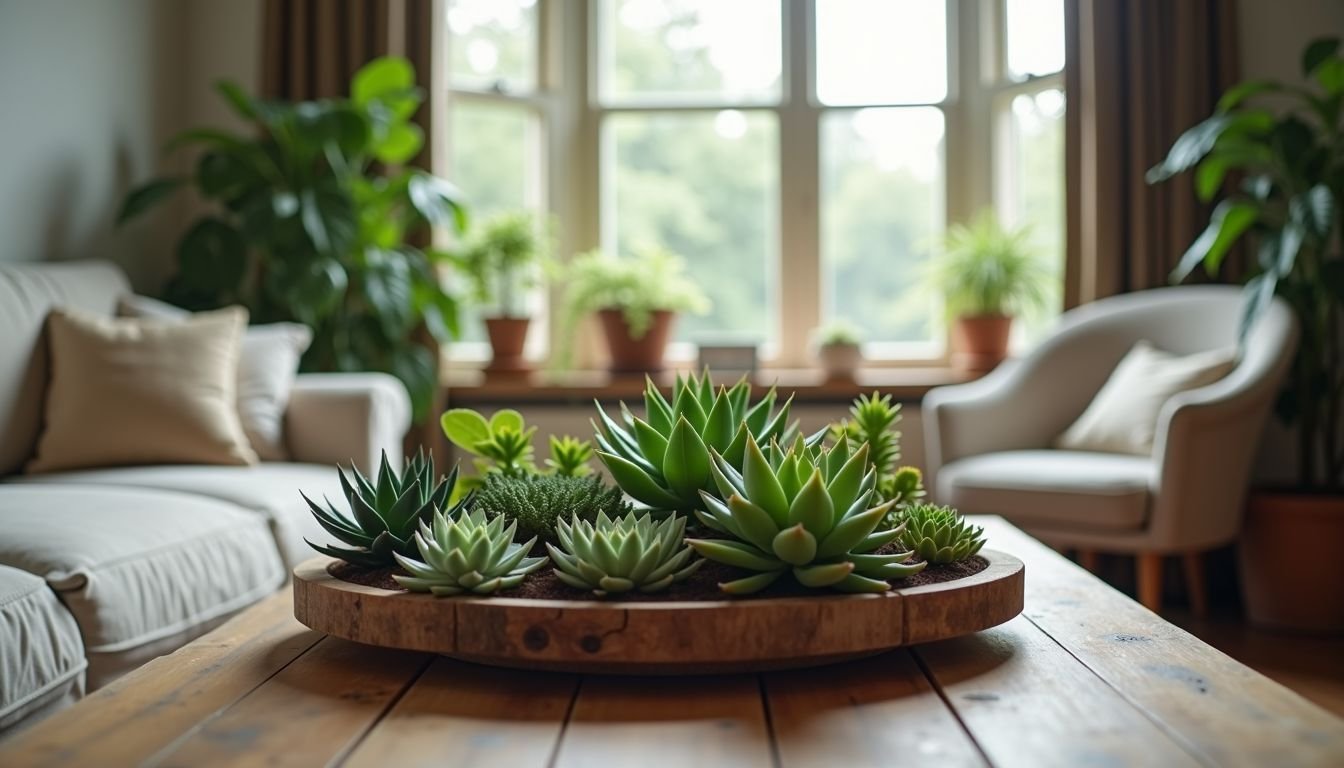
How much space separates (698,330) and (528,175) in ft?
2.83

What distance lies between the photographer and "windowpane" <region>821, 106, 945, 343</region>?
15.1 ft

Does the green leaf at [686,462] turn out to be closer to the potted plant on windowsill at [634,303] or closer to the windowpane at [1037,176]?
the potted plant on windowsill at [634,303]

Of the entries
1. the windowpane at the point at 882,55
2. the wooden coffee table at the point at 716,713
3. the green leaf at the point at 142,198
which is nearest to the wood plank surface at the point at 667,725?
the wooden coffee table at the point at 716,713

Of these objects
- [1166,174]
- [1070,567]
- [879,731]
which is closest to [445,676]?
[879,731]

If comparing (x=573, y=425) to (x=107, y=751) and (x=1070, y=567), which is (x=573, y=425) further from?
(x=107, y=751)

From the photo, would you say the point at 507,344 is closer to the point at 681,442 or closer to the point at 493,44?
the point at 493,44

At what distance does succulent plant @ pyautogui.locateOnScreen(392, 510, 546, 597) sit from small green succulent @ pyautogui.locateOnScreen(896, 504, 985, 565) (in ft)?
1.30

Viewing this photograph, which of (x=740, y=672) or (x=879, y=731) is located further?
(x=740, y=672)

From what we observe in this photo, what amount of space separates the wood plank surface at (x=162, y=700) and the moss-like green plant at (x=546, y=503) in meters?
0.23

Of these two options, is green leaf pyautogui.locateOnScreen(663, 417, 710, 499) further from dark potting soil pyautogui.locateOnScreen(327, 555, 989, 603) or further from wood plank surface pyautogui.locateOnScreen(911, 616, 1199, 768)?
wood plank surface pyautogui.locateOnScreen(911, 616, 1199, 768)

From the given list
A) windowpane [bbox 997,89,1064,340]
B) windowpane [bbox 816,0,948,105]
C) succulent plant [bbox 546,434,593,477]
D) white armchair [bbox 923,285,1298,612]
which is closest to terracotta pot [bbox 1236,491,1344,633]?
white armchair [bbox 923,285,1298,612]

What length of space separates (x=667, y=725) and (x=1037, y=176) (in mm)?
3894

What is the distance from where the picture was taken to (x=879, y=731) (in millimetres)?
963

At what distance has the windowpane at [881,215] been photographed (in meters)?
4.61
